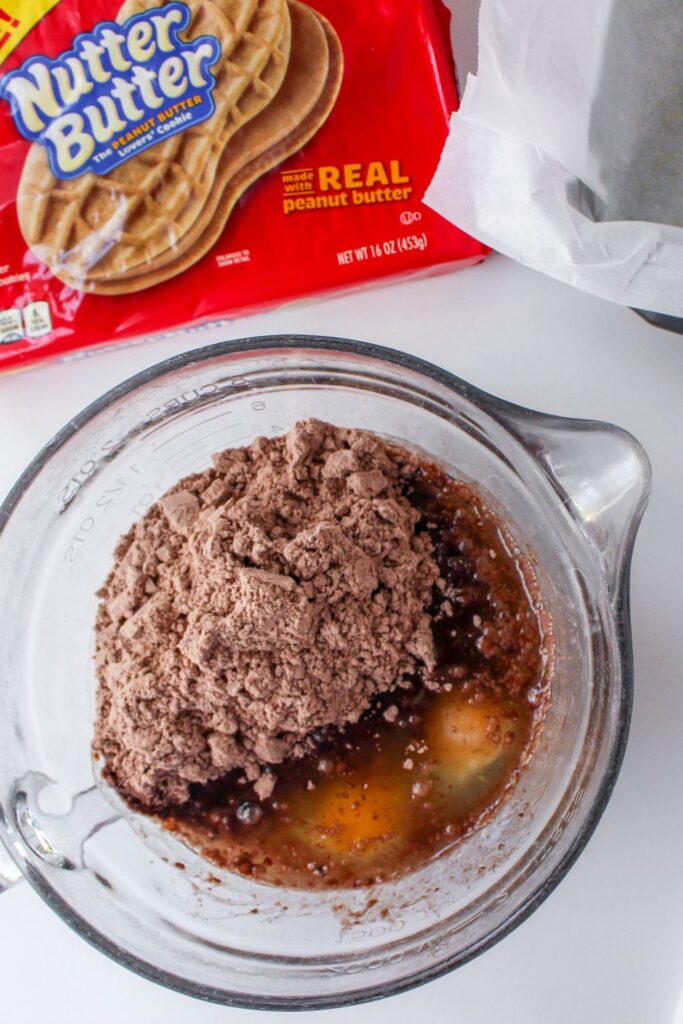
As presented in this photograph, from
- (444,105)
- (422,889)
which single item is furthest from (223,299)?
(422,889)

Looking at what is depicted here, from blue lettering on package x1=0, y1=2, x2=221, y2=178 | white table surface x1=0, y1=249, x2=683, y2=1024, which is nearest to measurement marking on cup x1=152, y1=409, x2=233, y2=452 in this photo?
white table surface x1=0, y1=249, x2=683, y2=1024

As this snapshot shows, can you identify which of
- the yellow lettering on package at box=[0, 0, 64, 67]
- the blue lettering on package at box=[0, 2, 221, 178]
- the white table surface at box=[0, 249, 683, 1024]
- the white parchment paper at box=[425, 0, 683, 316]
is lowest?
Answer: the white table surface at box=[0, 249, 683, 1024]

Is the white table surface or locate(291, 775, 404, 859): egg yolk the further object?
the white table surface

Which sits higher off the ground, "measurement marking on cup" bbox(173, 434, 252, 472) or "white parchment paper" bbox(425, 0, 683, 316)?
"white parchment paper" bbox(425, 0, 683, 316)

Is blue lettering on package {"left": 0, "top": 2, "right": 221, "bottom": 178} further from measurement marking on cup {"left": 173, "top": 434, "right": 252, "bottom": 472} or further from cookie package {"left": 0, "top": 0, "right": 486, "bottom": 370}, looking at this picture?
measurement marking on cup {"left": 173, "top": 434, "right": 252, "bottom": 472}

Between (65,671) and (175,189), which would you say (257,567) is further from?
(175,189)

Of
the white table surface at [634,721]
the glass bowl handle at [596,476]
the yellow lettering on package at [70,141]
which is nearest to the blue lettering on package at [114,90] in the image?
the yellow lettering on package at [70,141]

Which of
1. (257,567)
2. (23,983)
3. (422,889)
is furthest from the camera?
(23,983)
